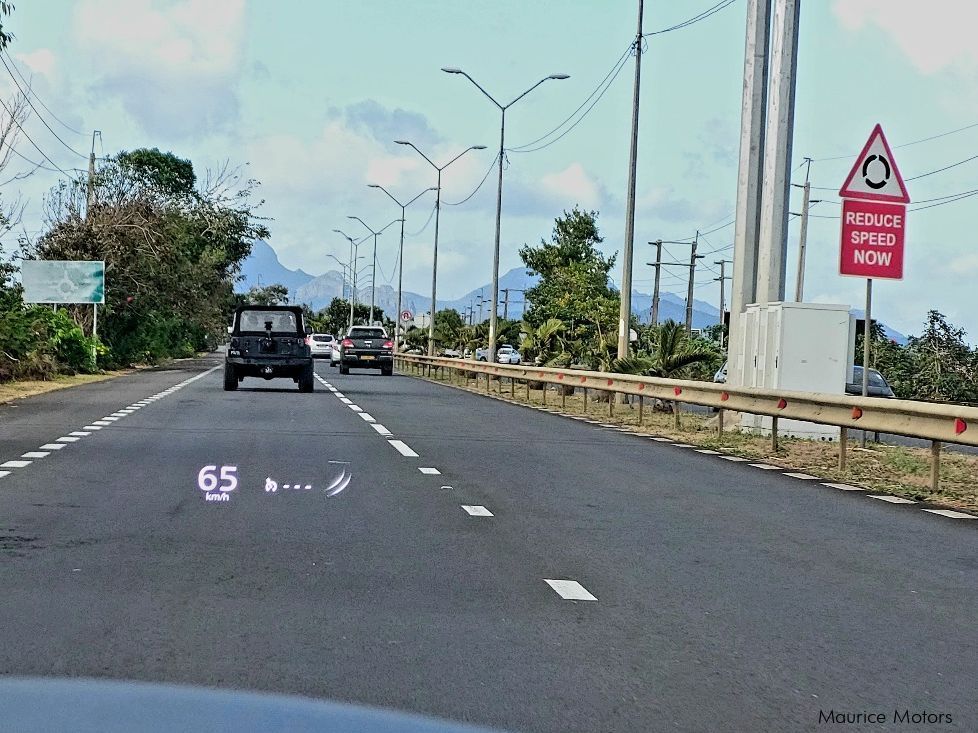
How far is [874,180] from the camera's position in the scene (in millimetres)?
14484

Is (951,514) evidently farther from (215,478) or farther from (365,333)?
(365,333)

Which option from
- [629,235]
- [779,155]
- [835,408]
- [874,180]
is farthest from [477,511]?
[629,235]

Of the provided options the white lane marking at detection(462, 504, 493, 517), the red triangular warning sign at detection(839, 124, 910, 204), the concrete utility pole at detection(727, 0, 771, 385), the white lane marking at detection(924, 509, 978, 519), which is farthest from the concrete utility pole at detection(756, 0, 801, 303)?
the white lane marking at detection(462, 504, 493, 517)

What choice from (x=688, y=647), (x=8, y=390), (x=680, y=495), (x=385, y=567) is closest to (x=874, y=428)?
(x=680, y=495)

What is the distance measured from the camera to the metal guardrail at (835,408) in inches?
517

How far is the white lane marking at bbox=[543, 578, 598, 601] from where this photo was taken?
23.9 ft

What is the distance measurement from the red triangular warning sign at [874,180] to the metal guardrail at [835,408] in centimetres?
201

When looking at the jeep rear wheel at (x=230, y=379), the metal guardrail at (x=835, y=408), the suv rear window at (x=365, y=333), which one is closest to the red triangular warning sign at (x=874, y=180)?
the metal guardrail at (x=835, y=408)

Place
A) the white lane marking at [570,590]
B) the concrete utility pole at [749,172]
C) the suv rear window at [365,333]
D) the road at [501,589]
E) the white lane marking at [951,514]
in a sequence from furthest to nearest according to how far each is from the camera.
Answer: the suv rear window at [365,333] < the concrete utility pole at [749,172] < the white lane marking at [951,514] < the white lane marking at [570,590] < the road at [501,589]

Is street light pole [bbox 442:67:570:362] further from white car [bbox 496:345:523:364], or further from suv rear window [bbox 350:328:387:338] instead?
white car [bbox 496:345:523:364]

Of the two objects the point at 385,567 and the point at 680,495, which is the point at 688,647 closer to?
the point at 385,567

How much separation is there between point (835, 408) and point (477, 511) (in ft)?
21.1

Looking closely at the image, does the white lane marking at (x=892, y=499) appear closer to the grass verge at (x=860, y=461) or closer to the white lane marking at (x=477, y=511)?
the grass verge at (x=860, y=461)

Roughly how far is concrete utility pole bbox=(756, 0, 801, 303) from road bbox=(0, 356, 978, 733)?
6.87 m
